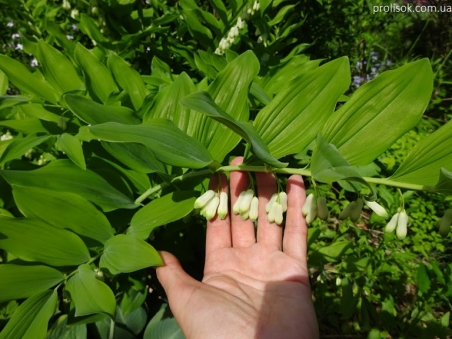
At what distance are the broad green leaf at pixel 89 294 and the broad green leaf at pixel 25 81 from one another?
762 millimetres

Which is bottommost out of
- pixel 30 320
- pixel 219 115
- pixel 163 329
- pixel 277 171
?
pixel 163 329

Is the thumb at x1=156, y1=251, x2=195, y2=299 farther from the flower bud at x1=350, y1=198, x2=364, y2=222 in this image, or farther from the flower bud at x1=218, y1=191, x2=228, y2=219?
the flower bud at x1=350, y1=198, x2=364, y2=222

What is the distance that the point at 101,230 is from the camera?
1.25 meters

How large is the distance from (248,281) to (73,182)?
727 mm

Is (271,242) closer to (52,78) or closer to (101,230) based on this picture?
(101,230)

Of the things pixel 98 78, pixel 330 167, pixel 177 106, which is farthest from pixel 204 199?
pixel 98 78

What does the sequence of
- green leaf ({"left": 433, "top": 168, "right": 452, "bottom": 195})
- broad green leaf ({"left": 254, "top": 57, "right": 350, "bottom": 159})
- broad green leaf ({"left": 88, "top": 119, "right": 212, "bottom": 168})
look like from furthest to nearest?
broad green leaf ({"left": 254, "top": 57, "right": 350, "bottom": 159}) < broad green leaf ({"left": 88, "top": 119, "right": 212, "bottom": 168}) < green leaf ({"left": 433, "top": 168, "right": 452, "bottom": 195})

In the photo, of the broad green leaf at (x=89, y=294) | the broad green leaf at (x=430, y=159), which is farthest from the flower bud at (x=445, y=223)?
the broad green leaf at (x=89, y=294)

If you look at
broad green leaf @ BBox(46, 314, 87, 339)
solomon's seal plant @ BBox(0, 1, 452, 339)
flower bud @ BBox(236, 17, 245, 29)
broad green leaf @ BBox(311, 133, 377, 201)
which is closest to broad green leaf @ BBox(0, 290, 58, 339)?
solomon's seal plant @ BBox(0, 1, 452, 339)

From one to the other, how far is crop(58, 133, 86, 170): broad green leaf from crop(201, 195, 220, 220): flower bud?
1.32 ft

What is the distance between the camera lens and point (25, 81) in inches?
60.3

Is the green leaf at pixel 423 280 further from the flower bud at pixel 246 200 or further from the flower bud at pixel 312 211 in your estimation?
the flower bud at pixel 246 200

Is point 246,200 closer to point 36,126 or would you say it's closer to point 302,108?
point 302,108

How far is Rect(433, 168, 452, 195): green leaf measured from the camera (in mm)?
800
